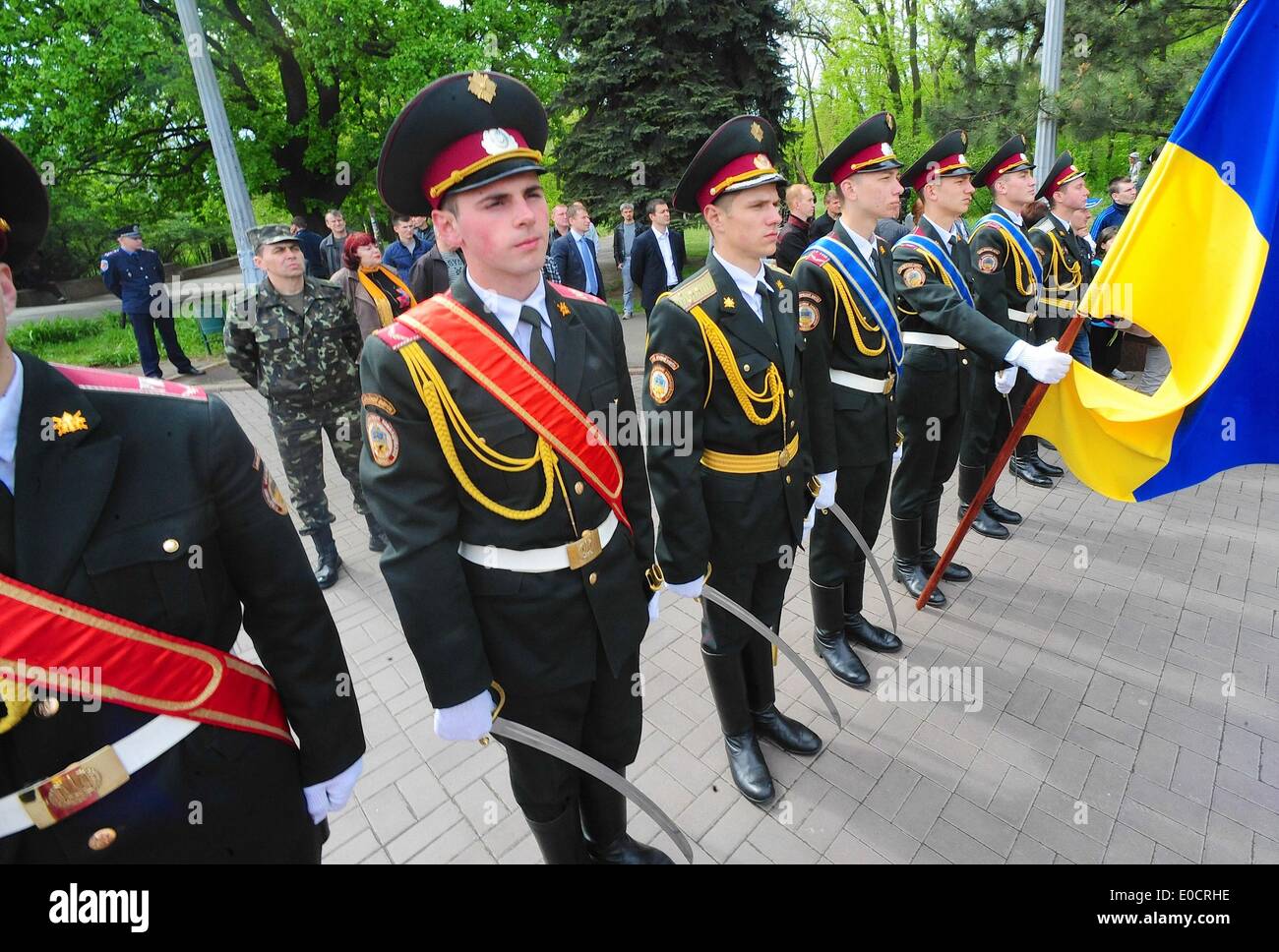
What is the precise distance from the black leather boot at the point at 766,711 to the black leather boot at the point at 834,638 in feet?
1.70

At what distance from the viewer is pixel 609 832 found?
8.53ft

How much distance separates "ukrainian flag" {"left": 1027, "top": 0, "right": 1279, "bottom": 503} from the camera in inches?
106

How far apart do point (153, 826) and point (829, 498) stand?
2.78m

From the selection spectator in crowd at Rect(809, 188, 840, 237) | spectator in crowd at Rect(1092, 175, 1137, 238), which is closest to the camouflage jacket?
spectator in crowd at Rect(809, 188, 840, 237)

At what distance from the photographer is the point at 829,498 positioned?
3.39 m

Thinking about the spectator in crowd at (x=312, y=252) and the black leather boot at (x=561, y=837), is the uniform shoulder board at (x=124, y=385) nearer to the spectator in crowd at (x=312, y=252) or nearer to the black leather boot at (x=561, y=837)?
the black leather boot at (x=561, y=837)

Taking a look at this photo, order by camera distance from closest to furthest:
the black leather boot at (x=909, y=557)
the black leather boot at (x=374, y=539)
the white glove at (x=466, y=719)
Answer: the white glove at (x=466, y=719) < the black leather boot at (x=909, y=557) < the black leather boot at (x=374, y=539)

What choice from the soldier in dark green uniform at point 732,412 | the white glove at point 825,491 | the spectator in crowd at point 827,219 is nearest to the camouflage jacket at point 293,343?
the soldier in dark green uniform at point 732,412

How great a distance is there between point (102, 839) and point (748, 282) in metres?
2.54

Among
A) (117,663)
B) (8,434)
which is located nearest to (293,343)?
(8,434)

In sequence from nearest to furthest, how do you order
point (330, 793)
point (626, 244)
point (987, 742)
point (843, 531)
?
1. point (330, 793)
2. point (987, 742)
3. point (843, 531)
4. point (626, 244)

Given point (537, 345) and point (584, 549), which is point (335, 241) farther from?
point (584, 549)

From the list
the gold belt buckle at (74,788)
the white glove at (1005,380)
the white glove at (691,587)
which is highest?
the gold belt buckle at (74,788)

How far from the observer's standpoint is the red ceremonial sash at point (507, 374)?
6.36 ft
